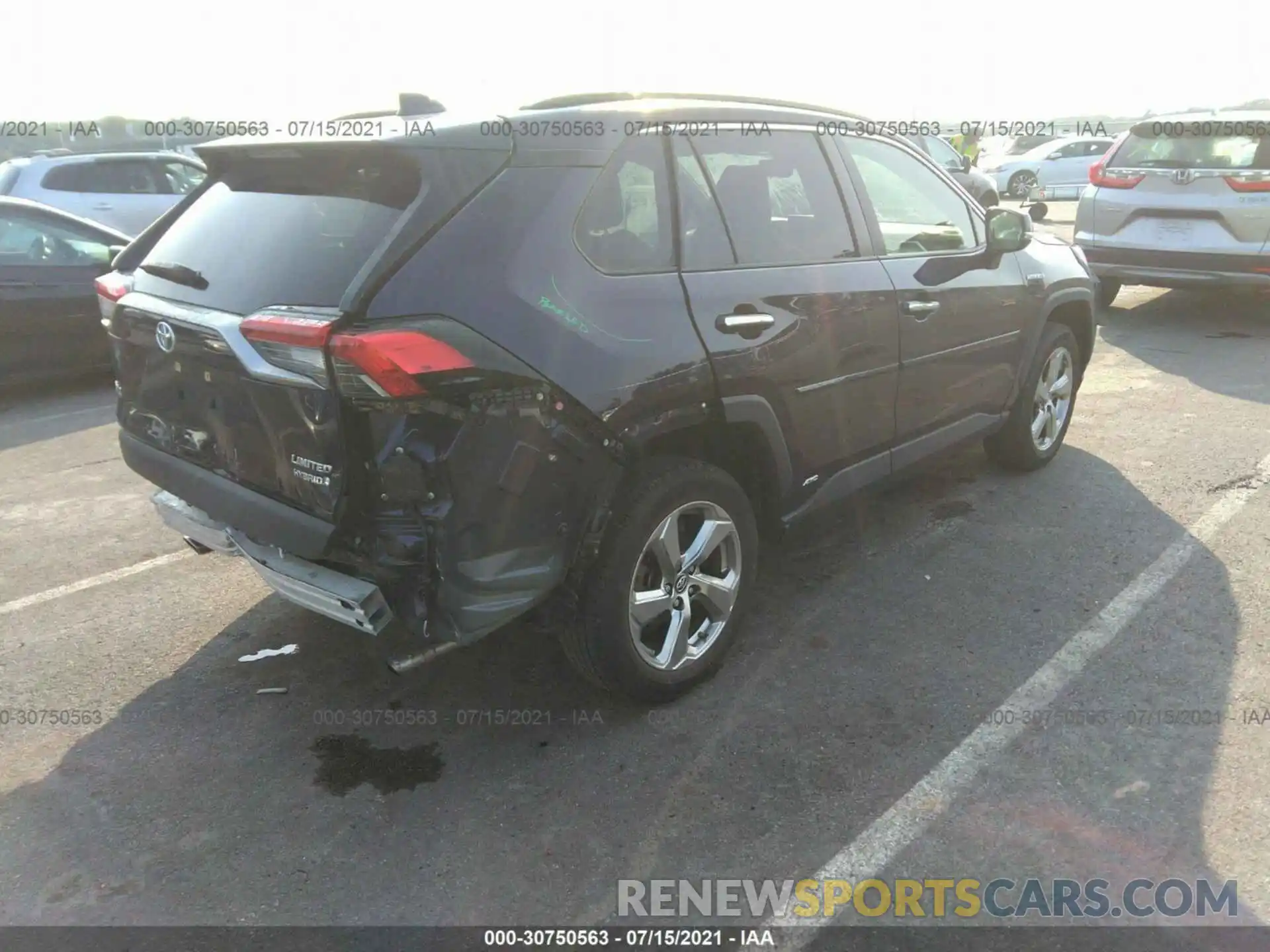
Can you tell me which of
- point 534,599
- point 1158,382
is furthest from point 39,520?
point 1158,382

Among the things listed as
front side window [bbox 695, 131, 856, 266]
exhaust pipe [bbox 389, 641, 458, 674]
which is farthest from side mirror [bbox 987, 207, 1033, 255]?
exhaust pipe [bbox 389, 641, 458, 674]

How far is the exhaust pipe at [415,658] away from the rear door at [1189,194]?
7832mm

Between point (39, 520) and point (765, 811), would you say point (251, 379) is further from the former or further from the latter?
point (39, 520)

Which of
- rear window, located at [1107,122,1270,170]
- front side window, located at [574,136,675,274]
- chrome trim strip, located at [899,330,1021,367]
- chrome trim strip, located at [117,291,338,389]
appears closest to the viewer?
chrome trim strip, located at [117,291,338,389]

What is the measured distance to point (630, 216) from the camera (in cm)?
295

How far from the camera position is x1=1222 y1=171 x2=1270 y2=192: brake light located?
792cm

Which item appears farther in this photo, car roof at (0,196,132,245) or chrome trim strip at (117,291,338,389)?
car roof at (0,196,132,245)

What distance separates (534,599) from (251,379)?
0.98 metres

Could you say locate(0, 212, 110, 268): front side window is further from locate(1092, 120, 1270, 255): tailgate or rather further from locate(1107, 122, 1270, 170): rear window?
locate(1107, 122, 1270, 170): rear window

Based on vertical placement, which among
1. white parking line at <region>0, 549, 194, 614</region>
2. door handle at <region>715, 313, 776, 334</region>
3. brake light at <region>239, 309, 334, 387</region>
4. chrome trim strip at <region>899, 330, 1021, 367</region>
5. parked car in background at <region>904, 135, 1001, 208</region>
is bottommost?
white parking line at <region>0, 549, 194, 614</region>

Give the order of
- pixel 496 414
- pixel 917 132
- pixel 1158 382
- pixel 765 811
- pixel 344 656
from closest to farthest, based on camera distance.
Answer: pixel 496 414 < pixel 765 811 < pixel 344 656 < pixel 917 132 < pixel 1158 382

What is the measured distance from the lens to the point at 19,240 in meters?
7.18

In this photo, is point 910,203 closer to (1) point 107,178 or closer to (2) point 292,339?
(2) point 292,339

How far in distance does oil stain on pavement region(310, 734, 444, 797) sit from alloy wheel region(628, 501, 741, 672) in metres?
0.74
